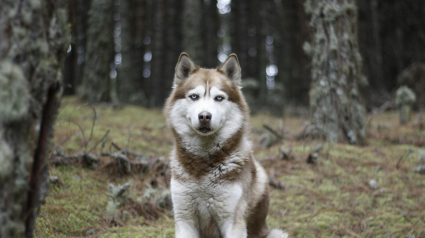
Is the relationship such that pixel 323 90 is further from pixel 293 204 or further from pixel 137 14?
pixel 137 14

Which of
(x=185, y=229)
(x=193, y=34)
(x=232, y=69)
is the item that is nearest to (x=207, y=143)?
(x=185, y=229)

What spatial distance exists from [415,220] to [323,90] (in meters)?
2.82

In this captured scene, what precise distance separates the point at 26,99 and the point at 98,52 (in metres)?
7.59

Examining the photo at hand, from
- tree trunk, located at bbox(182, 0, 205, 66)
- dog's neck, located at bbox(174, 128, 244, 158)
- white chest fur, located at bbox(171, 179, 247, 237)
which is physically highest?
tree trunk, located at bbox(182, 0, 205, 66)

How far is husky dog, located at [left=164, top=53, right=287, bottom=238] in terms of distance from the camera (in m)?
2.84

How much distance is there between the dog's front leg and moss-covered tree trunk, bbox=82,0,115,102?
6740 mm

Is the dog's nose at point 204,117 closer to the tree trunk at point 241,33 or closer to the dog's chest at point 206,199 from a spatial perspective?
the dog's chest at point 206,199

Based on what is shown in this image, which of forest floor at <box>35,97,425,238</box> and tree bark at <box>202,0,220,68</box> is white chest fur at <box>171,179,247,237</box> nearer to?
forest floor at <box>35,97,425,238</box>

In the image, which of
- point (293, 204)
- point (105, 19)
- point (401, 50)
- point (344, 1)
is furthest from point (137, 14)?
point (293, 204)

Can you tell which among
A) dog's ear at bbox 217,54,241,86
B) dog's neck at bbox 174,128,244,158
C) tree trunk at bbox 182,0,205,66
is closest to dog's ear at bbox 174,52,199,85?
dog's ear at bbox 217,54,241,86

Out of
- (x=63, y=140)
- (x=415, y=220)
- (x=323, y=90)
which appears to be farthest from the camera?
(x=323, y=90)

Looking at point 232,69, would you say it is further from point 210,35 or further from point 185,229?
point 210,35

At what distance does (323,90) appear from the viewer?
5.95m

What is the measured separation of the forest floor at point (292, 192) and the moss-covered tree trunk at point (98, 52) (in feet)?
9.22
